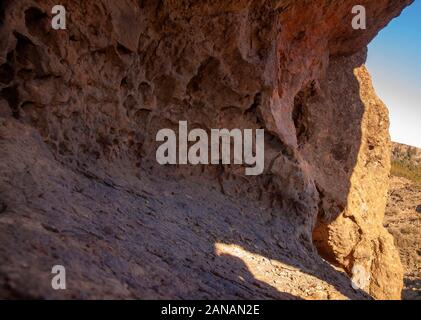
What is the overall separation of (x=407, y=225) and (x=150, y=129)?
702 inches

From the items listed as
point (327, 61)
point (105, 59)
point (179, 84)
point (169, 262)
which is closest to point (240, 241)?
point (169, 262)

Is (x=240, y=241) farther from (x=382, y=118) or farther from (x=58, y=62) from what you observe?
(x=382, y=118)

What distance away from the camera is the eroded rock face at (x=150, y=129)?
9.74 ft

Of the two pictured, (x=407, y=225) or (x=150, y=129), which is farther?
(x=407, y=225)

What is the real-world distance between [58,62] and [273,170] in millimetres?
3693

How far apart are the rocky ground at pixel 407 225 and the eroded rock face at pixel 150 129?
8.22 metres

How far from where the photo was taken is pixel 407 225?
19516 mm

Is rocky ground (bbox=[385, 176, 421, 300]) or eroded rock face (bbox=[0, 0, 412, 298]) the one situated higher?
→ eroded rock face (bbox=[0, 0, 412, 298])

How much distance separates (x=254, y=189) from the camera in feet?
21.2

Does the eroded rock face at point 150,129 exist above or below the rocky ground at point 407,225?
above

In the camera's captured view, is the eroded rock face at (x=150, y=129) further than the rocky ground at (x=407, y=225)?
No

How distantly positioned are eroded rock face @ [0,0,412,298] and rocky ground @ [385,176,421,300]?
8222 mm

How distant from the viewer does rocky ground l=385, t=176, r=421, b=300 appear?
15.3 metres

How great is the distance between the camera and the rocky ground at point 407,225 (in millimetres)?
15344
